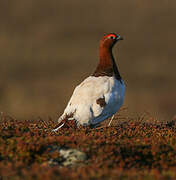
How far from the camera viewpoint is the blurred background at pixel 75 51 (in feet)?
102

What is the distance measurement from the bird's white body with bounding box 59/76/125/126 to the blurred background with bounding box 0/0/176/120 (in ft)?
52.6

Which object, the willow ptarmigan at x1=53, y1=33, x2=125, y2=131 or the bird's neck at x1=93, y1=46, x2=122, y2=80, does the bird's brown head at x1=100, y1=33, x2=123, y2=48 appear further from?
the willow ptarmigan at x1=53, y1=33, x2=125, y2=131

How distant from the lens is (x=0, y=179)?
6.49 m

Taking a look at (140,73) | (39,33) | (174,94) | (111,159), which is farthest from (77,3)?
(111,159)

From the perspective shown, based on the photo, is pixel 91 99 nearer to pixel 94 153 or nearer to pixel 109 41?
pixel 109 41

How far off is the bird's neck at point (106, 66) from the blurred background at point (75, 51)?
15.1 metres

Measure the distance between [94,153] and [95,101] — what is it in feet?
7.38

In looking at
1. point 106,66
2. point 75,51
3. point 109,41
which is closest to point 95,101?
point 106,66

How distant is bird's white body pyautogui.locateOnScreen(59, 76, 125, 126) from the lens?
9609mm

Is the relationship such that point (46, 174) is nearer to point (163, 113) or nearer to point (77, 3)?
point (163, 113)

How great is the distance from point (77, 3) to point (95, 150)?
211ft

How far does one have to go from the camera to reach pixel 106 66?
1080 cm

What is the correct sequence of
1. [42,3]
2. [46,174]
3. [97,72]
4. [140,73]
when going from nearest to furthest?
[46,174], [97,72], [140,73], [42,3]

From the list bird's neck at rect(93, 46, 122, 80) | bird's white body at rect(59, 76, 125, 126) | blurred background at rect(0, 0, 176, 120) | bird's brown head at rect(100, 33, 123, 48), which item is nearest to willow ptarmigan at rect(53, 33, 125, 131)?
bird's white body at rect(59, 76, 125, 126)
